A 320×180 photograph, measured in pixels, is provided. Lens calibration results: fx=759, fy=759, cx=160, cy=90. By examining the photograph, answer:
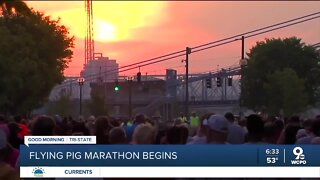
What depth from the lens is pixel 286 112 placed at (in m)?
66.9

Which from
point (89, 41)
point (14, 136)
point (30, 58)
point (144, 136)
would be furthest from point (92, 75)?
point (144, 136)

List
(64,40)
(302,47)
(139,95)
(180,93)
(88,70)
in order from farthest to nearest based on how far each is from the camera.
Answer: (88,70), (180,93), (139,95), (302,47), (64,40)

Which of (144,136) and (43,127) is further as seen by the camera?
(43,127)

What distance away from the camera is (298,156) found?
7598 millimetres

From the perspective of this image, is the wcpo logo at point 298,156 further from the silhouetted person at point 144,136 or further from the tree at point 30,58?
the tree at point 30,58

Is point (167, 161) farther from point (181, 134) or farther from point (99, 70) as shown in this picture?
point (99, 70)

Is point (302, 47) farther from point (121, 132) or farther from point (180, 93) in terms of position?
point (121, 132)

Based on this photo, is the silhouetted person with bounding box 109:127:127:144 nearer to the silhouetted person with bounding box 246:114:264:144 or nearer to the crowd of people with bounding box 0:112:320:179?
the crowd of people with bounding box 0:112:320:179

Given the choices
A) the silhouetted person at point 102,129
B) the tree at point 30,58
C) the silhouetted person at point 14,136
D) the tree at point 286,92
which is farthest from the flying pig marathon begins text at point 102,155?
the tree at point 286,92

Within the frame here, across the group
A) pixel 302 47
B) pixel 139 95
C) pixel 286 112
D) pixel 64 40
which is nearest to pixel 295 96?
pixel 286 112

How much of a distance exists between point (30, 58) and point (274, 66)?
3014 centimetres

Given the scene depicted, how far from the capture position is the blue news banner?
736 cm

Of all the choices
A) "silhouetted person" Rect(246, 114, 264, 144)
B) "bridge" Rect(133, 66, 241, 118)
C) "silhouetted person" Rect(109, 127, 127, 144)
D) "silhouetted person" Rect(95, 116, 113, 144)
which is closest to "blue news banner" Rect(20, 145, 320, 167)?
"silhouetted person" Rect(109, 127, 127, 144)

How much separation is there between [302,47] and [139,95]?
47.3 m
